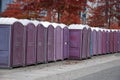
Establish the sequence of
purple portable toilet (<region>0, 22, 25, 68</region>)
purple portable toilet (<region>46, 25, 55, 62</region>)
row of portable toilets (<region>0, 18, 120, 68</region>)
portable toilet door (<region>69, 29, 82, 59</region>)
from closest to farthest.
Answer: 1. purple portable toilet (<region>0, 22, 25, 68</region>)
2. row of portable toilets (<region>0, 18, 120, 68</region>)
3. purple portable toilet (<region>46, 25, 55, 62</region>)
4. portable toilet door (<region>69, 29, 82, 59</region>)

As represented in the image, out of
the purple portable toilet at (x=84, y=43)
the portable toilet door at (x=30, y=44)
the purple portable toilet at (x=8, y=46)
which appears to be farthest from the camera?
the purple portable toilet at (x=84, y=43)

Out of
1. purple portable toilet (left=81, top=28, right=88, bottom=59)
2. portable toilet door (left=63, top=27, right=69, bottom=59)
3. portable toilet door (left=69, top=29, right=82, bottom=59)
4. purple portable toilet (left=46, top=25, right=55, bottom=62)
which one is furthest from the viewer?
purple portable toilet (left=81, top=28, right=88, bottom=59)

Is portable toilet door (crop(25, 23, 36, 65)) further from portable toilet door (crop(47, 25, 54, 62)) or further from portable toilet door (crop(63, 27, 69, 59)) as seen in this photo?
portable toilet door (crop(63, 27, 69, 59))

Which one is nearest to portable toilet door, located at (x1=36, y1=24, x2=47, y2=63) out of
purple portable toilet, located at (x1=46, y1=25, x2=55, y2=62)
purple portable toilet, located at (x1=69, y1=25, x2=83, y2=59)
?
purple portable toilet, located at (x1=46, y1=25, x2=55, y2=62)

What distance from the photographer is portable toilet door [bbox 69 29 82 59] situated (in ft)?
87.6

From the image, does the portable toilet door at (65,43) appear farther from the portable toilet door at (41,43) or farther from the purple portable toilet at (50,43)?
the portable toilet door at (41,43)

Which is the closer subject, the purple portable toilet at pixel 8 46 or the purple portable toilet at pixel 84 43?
the purple portable toilet at pixel 8 46

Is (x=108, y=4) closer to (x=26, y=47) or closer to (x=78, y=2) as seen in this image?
(x=78, y=2)

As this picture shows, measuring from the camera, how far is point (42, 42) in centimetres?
2262

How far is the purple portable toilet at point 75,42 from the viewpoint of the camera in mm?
26703

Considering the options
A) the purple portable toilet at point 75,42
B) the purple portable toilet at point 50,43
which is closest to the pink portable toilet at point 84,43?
the purple portable toilet at point 75,42

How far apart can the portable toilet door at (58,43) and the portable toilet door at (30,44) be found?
9.77ft

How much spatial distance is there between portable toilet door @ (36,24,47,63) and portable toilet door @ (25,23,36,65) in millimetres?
489

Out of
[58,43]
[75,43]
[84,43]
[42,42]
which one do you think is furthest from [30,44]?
[84,43]
